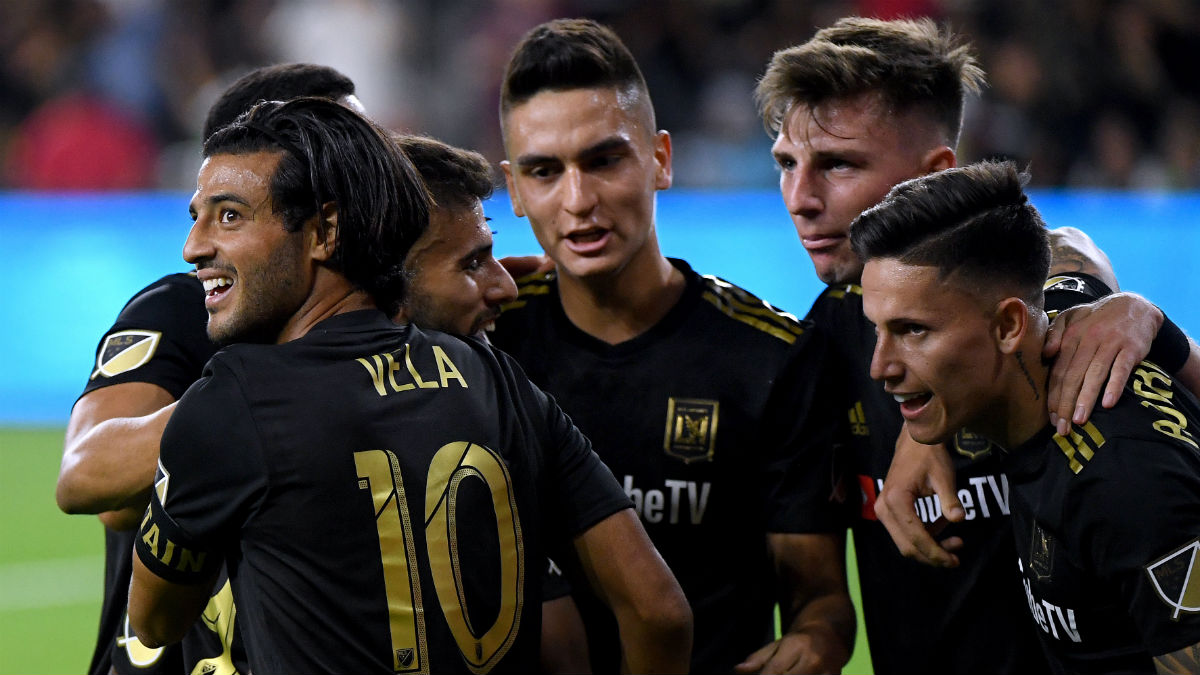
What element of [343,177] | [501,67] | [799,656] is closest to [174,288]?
[343,177]

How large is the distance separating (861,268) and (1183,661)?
1510mm

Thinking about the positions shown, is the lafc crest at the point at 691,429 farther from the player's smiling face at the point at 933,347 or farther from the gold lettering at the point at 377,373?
the gold lettering at the point at 377,373

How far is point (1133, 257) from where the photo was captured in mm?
10078

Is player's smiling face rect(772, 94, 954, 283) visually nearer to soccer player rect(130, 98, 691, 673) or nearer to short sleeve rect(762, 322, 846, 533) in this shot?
short sleeve rect(762, 322, 846, 533)

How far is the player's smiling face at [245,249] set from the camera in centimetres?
280

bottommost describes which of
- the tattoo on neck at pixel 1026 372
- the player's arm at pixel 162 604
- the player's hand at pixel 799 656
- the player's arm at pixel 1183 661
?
the player's arm at pixel 1183 661

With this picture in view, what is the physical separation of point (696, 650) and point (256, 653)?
1546mm

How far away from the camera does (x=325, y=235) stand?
2834 mm

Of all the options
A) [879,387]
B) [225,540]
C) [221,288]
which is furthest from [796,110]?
[225,540]

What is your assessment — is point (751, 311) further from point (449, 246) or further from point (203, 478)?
point (203, 478)

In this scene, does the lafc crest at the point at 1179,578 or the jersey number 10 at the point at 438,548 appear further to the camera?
the lafc crest at the point at 1179,578

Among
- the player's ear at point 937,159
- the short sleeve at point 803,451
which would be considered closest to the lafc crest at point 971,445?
the short sleeve at point 803,451

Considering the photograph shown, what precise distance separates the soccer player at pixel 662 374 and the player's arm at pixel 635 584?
701 mm

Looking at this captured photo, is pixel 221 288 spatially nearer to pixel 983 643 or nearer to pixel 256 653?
pixel 256 653
